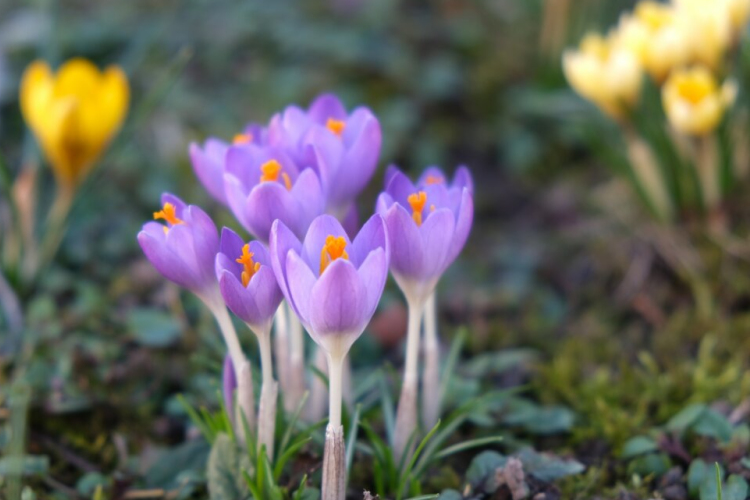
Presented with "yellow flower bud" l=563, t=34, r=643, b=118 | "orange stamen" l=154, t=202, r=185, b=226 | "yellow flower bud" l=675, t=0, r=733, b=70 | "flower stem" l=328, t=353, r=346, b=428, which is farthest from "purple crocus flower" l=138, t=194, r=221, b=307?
"yellow flower bud" l=675, t=0, r=733, b=70

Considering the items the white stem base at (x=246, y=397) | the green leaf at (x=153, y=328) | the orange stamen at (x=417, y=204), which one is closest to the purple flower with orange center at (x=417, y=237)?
the orange stamen at (x=417, y=204)

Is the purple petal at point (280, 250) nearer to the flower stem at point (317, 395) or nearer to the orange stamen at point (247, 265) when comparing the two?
the orange stamen at point (247, 265)

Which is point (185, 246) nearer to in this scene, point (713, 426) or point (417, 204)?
point (417, 204)

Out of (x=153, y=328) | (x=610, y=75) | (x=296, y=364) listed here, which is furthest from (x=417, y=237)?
(x=610, y=75)

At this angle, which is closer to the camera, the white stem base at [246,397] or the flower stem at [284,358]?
the white stem base at [246,397]

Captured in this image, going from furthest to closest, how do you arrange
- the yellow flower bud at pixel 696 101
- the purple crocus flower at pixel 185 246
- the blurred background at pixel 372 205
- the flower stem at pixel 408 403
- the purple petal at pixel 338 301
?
the yellow flower bud at pixel 696 101, the blurred background at pixel 372 205, the flower stem at pixel 408 403, the purple crocus flower at pixel 185 246, the purple petal at pixel 338 301

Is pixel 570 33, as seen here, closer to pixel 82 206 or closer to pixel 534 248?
pixel 534 248
